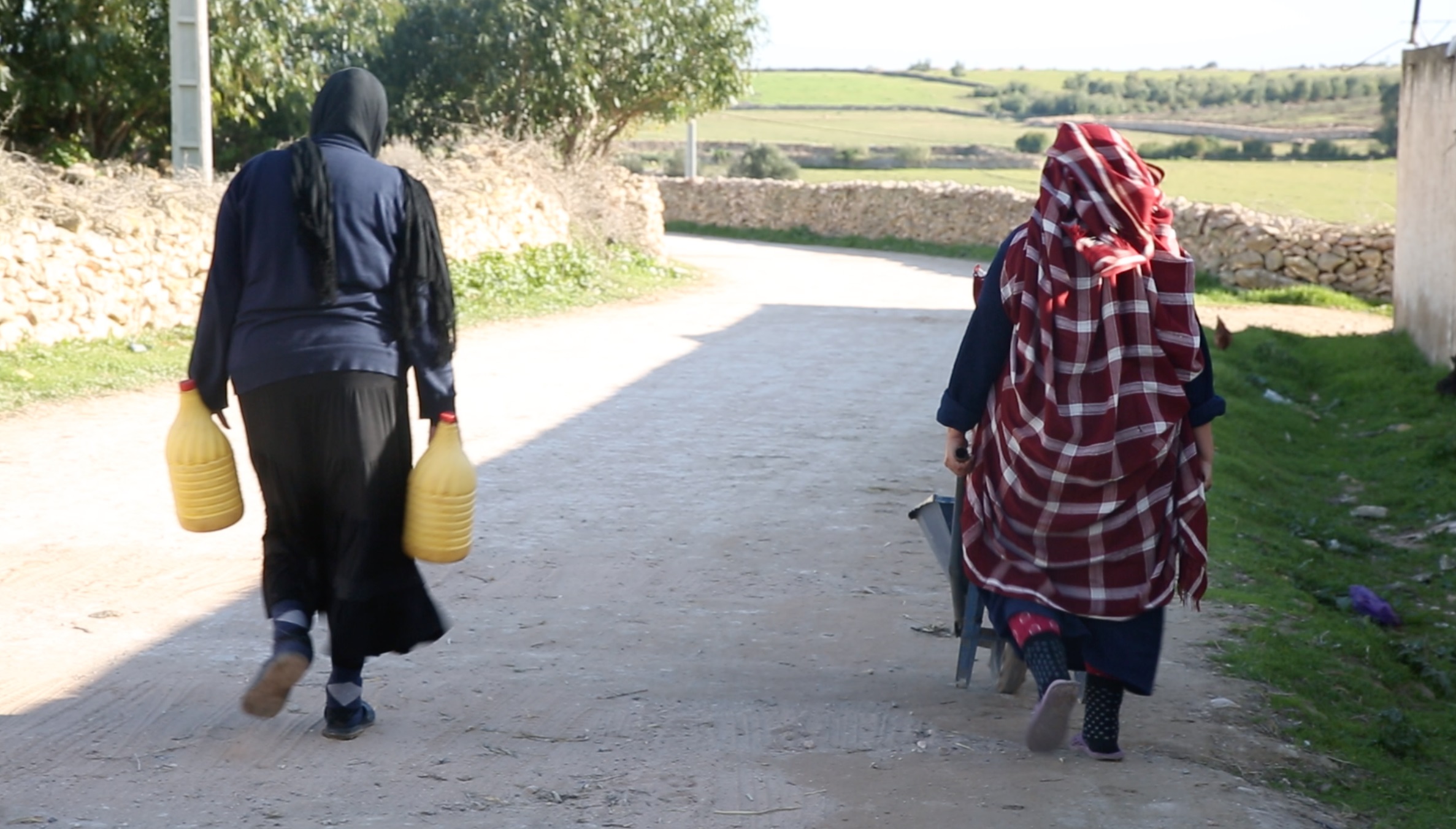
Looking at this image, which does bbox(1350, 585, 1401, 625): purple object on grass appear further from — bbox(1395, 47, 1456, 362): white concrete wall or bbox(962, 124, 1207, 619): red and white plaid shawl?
bbox(1395, 47, 1456, 362): white concrete wall

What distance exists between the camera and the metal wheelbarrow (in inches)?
156

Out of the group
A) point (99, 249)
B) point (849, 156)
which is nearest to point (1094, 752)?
point (99, 249)

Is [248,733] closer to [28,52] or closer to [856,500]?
[856,500]

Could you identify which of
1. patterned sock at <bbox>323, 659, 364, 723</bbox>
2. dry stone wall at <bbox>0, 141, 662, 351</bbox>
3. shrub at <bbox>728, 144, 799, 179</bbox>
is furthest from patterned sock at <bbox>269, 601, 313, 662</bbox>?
shrub at <bbox>728, 144, 799, 179</bbox>

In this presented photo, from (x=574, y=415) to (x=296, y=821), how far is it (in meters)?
6.12

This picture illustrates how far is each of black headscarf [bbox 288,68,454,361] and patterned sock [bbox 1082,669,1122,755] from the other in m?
1.87

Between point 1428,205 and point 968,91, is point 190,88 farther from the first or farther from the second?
point 968,91

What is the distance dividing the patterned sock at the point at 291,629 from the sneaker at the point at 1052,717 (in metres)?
1.79

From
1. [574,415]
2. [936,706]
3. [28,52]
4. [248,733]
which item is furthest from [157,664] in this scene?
[28,52]

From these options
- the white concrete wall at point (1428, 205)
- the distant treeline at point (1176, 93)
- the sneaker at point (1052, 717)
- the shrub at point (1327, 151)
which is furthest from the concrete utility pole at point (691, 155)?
the distant treeline at point (1176, 93)

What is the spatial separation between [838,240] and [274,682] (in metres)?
27.6

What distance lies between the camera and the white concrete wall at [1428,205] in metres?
12.2

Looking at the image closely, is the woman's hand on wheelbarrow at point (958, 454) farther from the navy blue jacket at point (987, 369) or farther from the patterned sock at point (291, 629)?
the patterned sock at point (291, 629)

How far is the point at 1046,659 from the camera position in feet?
11.6
